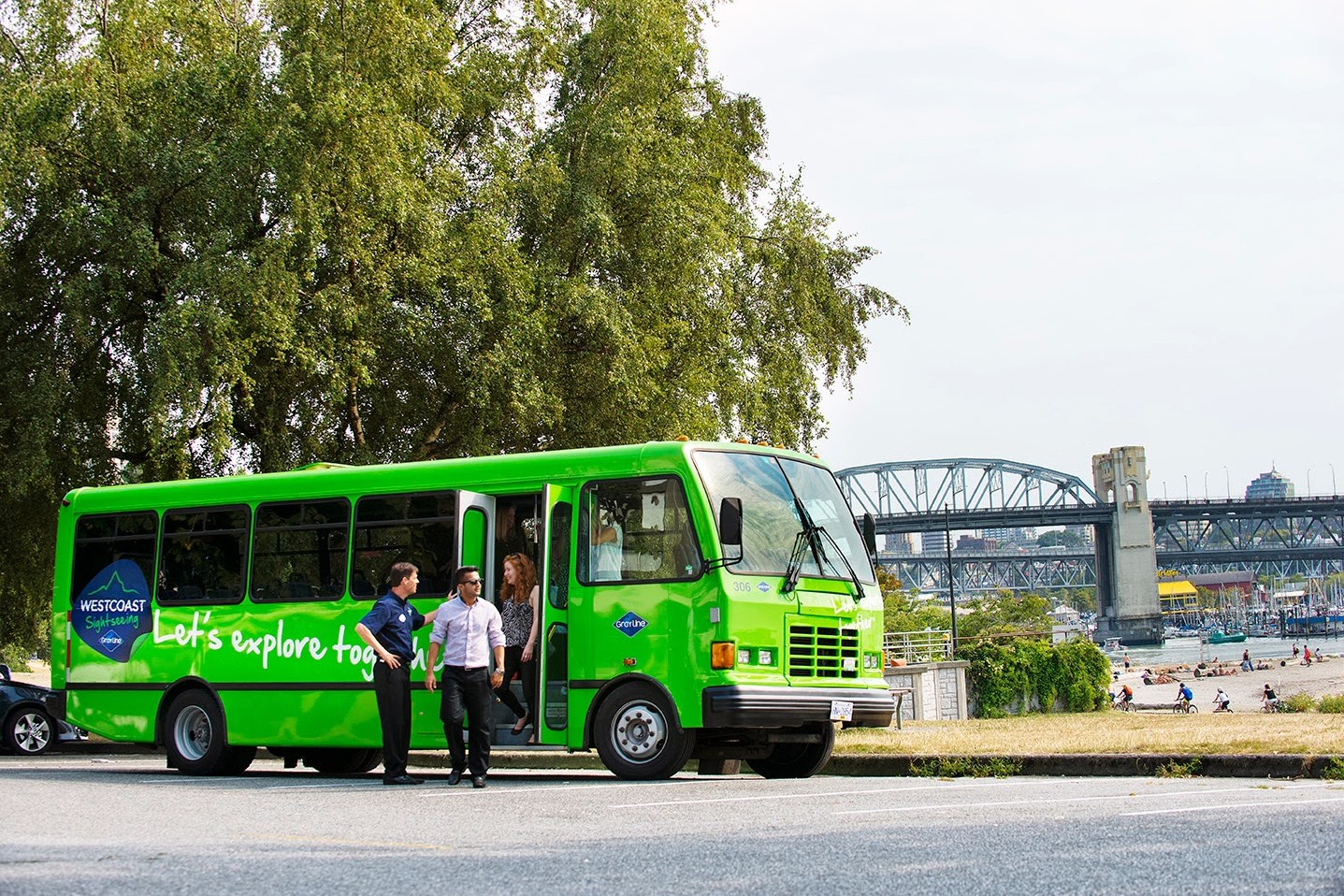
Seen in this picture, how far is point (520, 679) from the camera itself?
1331 cm

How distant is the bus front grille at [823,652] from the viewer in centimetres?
1295

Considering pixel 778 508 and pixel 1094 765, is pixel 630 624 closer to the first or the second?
pixel 778 508

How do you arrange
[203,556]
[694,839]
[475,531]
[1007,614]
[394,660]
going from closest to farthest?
[694,839]
[394,660]
[475,531]
[203,556]
[1007,614]

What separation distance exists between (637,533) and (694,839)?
17.3ft

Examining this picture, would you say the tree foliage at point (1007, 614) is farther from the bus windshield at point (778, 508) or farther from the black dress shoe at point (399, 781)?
the black dress shoe at point (399, 781)

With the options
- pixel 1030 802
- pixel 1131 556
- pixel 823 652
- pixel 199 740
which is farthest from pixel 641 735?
pixel 1131 556

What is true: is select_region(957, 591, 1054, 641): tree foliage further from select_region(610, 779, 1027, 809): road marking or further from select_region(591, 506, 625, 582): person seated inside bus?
select_region(610, 779, 1027, 809): road marking

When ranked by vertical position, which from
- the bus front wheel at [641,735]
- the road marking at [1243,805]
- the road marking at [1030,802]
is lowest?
the road marking at [1030,802]

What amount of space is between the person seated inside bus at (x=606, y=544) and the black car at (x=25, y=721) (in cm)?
982

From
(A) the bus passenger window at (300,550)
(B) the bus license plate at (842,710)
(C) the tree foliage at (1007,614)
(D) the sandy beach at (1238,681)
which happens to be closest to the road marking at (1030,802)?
(B) the bus license plate at (842,710)

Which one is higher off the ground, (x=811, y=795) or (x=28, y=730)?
(x=28, y=730)

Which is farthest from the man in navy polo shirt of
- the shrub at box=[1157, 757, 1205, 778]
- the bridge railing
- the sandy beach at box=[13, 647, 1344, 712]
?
the sandy beach at box=[13, 647, 1344, 712]

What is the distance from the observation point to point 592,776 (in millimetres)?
13672

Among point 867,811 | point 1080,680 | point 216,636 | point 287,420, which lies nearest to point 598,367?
point 287,420
